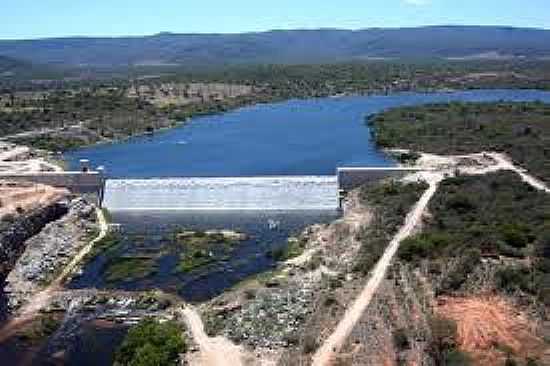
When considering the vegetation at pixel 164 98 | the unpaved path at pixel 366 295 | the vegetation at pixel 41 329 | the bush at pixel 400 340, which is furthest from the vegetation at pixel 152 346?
the vegetation at pixel 164 98

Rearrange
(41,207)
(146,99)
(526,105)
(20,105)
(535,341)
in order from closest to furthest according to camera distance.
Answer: (535,341), (41,207), (526,105), (20,105), (146,99)

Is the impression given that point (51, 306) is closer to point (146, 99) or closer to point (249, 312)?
point (249, 312)

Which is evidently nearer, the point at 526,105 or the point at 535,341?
the point at 535,341

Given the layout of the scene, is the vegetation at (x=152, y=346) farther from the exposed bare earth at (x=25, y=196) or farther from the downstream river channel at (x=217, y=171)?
the exposed bare earth at (x=25, y=196)

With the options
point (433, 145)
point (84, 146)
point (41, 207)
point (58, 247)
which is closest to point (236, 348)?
point (58, 247)

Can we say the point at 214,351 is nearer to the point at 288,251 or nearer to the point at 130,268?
the point at 288,251

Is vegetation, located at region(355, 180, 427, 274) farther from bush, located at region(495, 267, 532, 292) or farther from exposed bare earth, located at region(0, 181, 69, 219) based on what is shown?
exposed bare earth, located at region(0, 181, 69, 219)

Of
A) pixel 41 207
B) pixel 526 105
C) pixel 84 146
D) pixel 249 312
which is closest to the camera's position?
pixel 249 312
